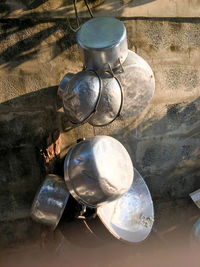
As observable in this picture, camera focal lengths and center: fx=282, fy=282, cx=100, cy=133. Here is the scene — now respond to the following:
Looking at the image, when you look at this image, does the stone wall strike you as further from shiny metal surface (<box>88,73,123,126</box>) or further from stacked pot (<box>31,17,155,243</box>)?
shiny metal surface (<box>88,73,123,126</box>)

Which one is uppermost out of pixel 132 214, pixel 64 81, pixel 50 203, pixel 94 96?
pixel 94 96

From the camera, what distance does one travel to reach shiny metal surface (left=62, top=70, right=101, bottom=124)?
1996mm

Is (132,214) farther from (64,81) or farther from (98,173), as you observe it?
(64,81)

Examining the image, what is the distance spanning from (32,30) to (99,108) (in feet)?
3.43

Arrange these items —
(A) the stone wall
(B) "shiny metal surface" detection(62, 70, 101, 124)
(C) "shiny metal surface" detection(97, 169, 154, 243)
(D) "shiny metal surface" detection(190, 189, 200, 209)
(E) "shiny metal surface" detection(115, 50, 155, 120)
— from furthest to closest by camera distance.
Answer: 1. (D) "shiny metal surface" detection(190, 189, 200, 209)
2. (C) "shiny metal surface" detection(97, 169, 154, 243)
3. (A) the stone wall
4. (E) "shiny metal surface" detection(115, 50, 155, 120)
5. (B) "shiny metal surface" detection(62, 70, 101, 124)

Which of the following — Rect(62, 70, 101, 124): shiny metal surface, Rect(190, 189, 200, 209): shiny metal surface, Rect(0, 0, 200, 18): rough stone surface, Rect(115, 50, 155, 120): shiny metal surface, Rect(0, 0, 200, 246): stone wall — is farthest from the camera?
Rect(190, 189, 200, 209): shiny metal surface

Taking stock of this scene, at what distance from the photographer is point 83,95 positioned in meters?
2.00

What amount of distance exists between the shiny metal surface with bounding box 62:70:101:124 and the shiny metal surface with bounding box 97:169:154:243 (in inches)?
41.7

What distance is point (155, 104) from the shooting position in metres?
2.99

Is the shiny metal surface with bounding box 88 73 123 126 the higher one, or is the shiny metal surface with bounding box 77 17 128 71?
the shiny metal surface with bounding box 77 17 128 71

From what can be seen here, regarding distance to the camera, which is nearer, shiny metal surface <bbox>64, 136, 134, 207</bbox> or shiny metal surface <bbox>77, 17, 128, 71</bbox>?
shiny metal surface <bbox>77, 17, 128, 71</bbox>

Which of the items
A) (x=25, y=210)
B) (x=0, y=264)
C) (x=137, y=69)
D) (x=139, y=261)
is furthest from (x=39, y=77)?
(x=139, y=261)

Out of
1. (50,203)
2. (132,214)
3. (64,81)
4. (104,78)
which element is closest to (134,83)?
(104,78)

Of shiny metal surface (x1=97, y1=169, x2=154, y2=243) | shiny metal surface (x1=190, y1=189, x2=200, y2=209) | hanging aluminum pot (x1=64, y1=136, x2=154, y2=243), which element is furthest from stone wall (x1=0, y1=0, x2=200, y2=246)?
hanging aluminum pot (x1=64, y1=136, x2=154, y2=243)
